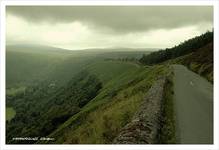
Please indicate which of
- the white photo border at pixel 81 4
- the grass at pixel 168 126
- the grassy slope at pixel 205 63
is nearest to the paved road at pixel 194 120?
the grass at pixel 168 126

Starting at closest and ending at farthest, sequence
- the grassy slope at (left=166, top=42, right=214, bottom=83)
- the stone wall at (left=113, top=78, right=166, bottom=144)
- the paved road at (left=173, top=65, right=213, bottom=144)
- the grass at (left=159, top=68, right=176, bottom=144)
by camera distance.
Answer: the stone wall at (left=113, top=78, right=166, bottom=144)
the grass at (left=159, top=68, right=176, bottom=144)
the paved road at (left=173, top=65, right=213, bottom=144)
the grassy slope at (left=166, top=42, right=214, bottom=83)

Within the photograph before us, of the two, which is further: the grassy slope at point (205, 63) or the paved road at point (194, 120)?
the grassy slope at point (205, 63)

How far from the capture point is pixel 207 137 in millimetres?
17594

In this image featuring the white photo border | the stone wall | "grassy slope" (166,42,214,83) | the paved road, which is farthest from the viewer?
"grassy slope" (166,42,214,83)

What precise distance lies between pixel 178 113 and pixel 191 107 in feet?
9.26

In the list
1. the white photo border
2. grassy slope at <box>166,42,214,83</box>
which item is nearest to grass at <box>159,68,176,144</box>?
the white photo border

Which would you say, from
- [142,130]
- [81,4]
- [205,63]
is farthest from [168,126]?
[205,63]

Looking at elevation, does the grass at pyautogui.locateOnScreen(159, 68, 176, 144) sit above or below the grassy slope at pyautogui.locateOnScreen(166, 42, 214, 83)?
below

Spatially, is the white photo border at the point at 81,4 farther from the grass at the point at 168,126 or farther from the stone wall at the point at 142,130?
the stone wall at the point at 142,130

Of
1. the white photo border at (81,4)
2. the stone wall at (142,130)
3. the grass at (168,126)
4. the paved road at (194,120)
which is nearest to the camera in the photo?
the stone wall at (142,130)

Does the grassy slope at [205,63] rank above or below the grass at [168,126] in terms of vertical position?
above

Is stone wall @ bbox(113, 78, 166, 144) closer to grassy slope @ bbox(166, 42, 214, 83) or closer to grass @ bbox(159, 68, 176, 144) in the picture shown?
grass @ bbox(159, 68, 176, 144)

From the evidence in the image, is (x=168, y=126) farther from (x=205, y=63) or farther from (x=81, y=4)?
(x=205, y=63)
